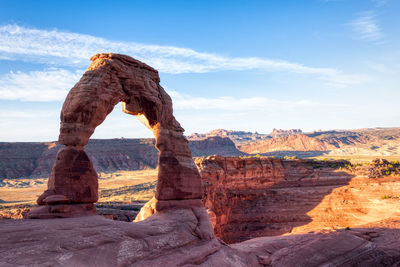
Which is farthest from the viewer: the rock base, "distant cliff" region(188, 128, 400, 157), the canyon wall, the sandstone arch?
"distant cliff" region(188, 128, 400, 157)

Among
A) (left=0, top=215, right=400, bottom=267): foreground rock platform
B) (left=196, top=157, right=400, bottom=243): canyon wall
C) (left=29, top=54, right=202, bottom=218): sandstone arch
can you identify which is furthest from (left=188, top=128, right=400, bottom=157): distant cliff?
(left=29, top=54, right=202, bottom=218): sandstone arch

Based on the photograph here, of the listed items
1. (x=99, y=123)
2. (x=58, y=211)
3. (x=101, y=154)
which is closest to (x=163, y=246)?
(x=58, y=211)

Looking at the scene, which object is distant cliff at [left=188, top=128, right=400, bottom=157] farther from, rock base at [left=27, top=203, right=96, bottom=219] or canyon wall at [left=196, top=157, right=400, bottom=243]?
rock base at [left=27, top=203, right=96, bottom=219]

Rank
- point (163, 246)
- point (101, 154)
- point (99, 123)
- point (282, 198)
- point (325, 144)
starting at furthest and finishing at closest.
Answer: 1. point (325, 144)
2. point (101, 154)
3. point (282, 198)
4. point (99, 123)
5. point (163, 246)

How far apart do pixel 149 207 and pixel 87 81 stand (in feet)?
21.7

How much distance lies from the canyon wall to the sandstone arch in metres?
13.8

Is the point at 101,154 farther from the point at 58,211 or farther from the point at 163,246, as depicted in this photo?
the point at 163,246

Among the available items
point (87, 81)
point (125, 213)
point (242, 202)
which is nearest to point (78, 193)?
point (87, 81)

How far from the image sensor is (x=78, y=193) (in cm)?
1153

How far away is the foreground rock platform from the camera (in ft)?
26.9

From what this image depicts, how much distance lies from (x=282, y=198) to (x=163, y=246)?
24029mm

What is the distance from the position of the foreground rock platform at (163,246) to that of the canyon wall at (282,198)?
12.2m

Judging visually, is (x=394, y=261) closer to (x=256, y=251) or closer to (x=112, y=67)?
(x=256, y=251)

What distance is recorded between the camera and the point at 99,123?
12.4 metres
